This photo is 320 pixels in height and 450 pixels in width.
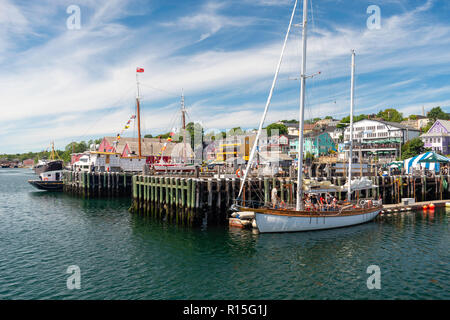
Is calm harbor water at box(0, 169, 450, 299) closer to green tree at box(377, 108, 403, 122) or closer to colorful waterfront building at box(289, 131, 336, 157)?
colorful waterfront building at box(289, 131, 336, 157)

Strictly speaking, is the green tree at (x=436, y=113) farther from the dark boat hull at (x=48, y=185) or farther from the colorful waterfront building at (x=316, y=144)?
the dark boat hull at (x=48, y=185)

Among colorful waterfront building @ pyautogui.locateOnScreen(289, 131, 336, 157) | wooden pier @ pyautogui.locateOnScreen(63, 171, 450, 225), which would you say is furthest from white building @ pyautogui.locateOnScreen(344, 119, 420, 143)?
wooden pier @ pyautogui.locateOnScreen(63, 171, 450, 225)

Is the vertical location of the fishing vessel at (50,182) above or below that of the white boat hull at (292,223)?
above

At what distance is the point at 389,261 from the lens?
18484 millimetres

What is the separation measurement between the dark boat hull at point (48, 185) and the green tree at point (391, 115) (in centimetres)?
14390

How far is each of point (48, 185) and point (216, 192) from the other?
47.4 metres

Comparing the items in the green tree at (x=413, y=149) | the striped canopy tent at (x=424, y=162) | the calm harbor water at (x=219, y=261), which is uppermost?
the green tree at (x=413, y=149)

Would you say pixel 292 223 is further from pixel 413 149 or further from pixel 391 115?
pixel 391 115

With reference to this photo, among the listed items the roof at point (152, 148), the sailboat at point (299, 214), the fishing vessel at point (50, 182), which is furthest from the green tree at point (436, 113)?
the fishing vessel at point (50, 182)

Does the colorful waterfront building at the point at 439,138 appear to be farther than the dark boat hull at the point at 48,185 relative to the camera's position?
Yes

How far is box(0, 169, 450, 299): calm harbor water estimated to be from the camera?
14.6 m

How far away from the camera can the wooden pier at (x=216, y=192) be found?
28328 mm

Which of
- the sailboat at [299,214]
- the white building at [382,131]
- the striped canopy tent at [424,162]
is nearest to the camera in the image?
the sailboat at [299,214]

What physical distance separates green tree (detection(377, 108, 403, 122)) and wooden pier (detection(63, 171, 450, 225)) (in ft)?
384
